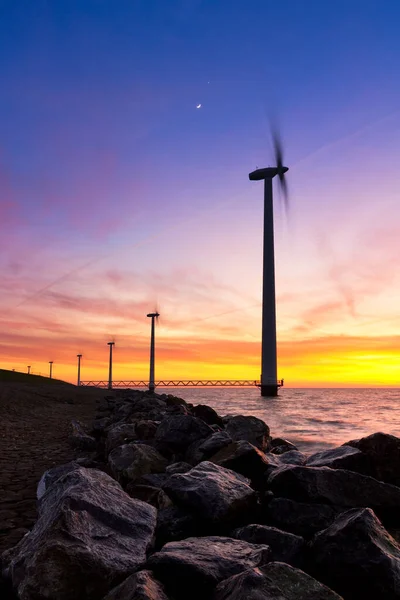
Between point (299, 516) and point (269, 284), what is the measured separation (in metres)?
67.2

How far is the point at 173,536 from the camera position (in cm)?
457

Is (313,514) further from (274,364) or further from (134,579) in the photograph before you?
(274,364)

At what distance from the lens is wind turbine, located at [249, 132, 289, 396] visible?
71.1 meters

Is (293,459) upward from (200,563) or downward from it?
downward

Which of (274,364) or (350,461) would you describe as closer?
(350,461)

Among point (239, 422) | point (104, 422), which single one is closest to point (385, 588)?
point (239, 422)

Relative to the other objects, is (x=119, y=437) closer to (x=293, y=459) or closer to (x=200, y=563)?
(x=293, y=459)

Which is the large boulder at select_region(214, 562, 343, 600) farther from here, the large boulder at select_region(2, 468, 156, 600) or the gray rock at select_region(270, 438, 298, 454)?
the gray rock at select_region(270, 438, 298, 454)

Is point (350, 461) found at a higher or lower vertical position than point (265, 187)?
lower

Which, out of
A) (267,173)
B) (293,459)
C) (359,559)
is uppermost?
(267,173)

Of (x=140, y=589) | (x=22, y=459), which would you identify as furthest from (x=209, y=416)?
(x=140, y=589)

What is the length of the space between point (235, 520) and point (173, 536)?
0.73 meters

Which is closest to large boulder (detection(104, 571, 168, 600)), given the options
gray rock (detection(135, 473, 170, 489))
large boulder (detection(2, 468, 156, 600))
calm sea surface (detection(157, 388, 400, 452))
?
large boulder (detection(2, 468, 156, 600))

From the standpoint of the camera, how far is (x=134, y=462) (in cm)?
719
